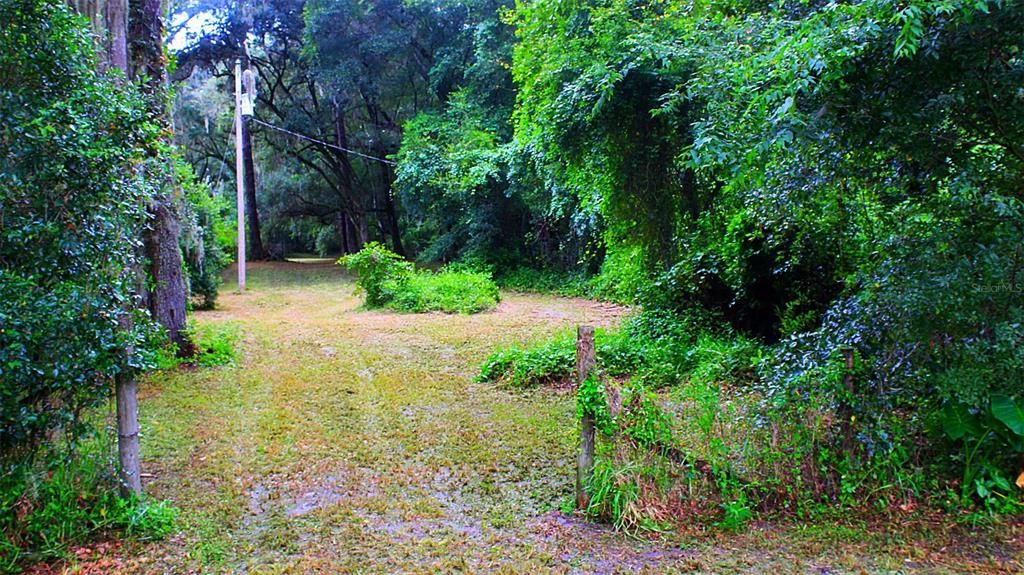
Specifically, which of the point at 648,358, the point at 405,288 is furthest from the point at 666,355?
the point at 405,288

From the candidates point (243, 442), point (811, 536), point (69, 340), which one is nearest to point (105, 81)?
point (69, 340)

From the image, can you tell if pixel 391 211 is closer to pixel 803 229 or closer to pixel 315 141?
pixel 315 141

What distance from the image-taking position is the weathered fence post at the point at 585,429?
346 centimetres

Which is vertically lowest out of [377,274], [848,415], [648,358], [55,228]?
[648,358]

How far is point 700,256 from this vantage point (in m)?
7.09

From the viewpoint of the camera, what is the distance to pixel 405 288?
12.8m

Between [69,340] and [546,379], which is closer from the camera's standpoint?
[69,340]

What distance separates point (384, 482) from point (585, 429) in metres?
1.45

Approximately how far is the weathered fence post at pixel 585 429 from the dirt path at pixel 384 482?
21cm

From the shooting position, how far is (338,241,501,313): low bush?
1224 centimetres

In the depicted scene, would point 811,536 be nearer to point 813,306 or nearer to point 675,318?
point 813,306

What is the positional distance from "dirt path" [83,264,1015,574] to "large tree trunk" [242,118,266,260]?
18.2 m

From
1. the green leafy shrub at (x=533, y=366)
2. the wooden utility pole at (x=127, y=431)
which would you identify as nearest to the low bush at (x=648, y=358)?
the green leafy shrub at (x=533, y=366)

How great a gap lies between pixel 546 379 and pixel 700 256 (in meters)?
2.32
